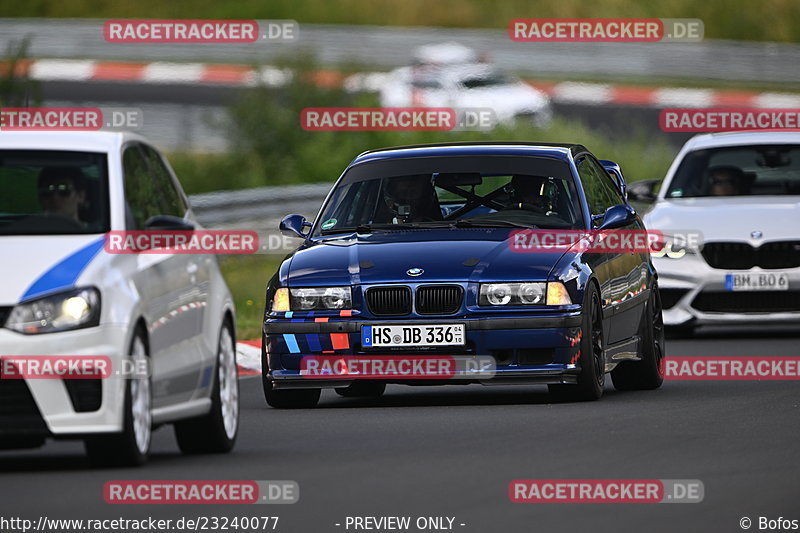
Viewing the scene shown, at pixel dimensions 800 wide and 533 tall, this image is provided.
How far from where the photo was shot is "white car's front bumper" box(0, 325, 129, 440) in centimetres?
953

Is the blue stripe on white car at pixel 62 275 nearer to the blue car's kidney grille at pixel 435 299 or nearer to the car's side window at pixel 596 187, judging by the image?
the blue car's kidney grille at pixel 435 299

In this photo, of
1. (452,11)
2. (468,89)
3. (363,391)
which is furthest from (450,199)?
(452,11)

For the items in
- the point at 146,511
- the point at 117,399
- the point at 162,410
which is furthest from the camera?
the point at 162,410

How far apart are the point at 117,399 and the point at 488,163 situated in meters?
5.09

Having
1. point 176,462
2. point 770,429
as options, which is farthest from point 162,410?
point 770,429

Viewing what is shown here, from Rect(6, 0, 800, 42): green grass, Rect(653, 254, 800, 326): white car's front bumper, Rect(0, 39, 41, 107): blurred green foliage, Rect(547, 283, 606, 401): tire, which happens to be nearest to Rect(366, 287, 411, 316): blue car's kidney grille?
Rect(547, 283, 606, 401): tire

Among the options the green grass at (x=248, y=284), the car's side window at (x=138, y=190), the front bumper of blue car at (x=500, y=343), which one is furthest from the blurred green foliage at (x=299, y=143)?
the car's side window at (x=138, y=190)

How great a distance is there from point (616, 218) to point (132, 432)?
498 cm

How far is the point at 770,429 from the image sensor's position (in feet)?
38.6

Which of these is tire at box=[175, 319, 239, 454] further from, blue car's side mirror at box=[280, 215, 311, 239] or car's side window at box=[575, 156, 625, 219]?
car's side window at box=[575, 156, 625, 219]

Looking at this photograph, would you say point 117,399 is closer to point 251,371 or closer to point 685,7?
point 251,371

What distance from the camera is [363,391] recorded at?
14.5 metres

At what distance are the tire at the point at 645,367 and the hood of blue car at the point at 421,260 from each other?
1.74 metres

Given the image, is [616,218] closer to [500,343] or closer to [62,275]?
[500,343]
